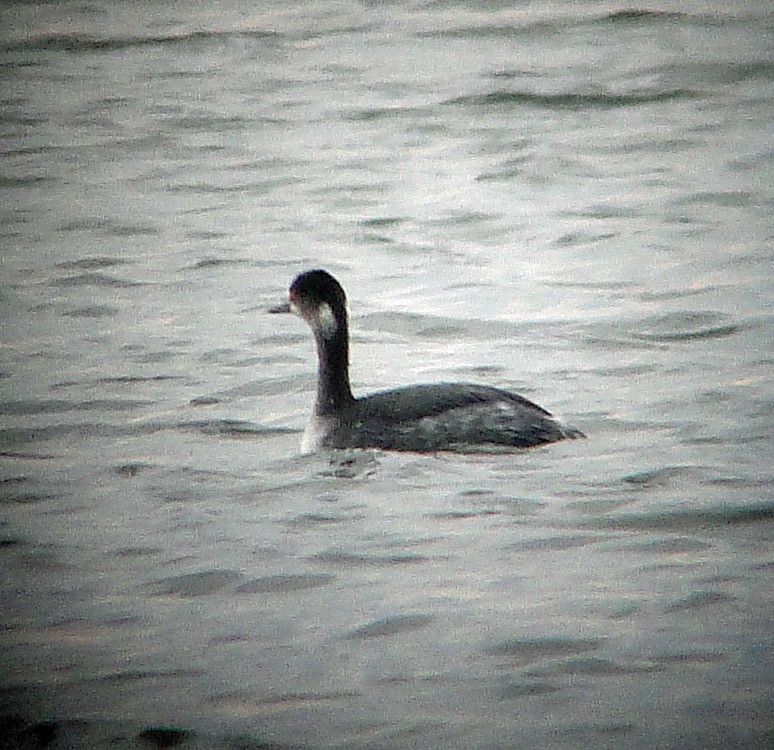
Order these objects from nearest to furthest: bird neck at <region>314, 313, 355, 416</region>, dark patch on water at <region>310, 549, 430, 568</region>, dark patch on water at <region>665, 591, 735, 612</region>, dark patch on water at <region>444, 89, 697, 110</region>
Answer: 1. dark patch on water at <region>665, 591, 735, 612</region>
2. dark patch on water at <region>310, 549, 430, 568</region>
3. bird neck at <region>314, 313, 355, 416</region>
4. dark patch on water at <region>444, 89, 697, 110</region>

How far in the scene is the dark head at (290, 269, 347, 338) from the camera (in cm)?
968

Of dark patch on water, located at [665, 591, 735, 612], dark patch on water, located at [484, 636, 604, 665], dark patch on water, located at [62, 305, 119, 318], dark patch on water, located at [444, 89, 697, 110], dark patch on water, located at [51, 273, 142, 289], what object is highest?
dark patch on water, located at [444, 89, 697, 110]

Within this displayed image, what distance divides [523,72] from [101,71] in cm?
437

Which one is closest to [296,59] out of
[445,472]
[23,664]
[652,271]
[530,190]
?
[530,190]

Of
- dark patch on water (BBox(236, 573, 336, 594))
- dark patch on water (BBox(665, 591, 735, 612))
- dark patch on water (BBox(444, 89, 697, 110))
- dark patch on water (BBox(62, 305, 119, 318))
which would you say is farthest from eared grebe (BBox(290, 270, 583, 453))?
dark patch on water (BBox(444, 89, 697, 110))

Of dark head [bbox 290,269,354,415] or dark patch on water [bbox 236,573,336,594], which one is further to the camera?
A: dark head [bbox 290,269,354,415]

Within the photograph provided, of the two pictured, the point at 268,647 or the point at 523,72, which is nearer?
the point at 268,647

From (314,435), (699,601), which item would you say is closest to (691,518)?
(699,601)

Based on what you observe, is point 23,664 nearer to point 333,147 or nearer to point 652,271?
point 652,271

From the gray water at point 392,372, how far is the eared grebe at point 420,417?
10 cm

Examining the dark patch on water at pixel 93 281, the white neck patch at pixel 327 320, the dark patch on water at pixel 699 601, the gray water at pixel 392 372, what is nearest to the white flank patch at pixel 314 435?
the gray water at pixel 392 372

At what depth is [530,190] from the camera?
53.9ft

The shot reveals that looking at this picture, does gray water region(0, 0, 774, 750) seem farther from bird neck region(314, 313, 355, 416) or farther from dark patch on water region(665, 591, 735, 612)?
bird neck region(314, 313, 355, 416)

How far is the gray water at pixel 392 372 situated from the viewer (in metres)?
6.77
